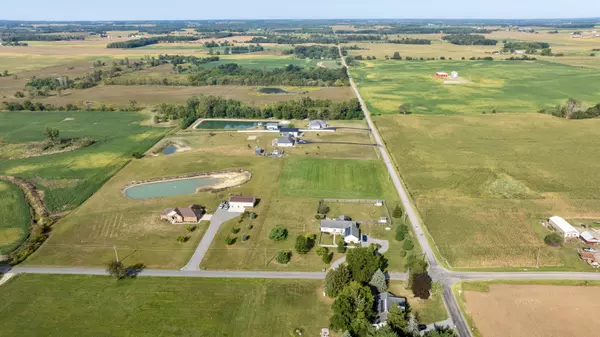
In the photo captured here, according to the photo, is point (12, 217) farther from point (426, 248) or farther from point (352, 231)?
point (426, 248)

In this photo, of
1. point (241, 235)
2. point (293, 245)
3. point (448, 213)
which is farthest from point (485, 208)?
→ point (241, 235)

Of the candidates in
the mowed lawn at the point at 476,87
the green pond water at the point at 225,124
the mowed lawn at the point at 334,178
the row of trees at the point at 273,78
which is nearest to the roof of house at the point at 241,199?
the mowed lawn at the point at 334,178

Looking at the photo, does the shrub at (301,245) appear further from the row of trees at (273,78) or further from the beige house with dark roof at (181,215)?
the row of trees at (273,78)

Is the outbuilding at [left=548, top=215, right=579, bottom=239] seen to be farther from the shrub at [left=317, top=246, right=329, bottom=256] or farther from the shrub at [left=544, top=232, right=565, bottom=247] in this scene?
the shrub at [left=317, top=246, right=329, bottom=256]

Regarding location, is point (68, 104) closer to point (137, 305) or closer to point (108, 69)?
point (108, 69)

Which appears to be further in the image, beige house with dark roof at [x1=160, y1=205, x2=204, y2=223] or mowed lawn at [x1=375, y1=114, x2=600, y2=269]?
beige house with dark roof at [x1=160, y1=205, x2=204, y2=223]

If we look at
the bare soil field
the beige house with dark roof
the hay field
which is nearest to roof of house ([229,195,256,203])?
the hay field

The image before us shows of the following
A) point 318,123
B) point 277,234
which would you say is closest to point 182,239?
point 277,234
